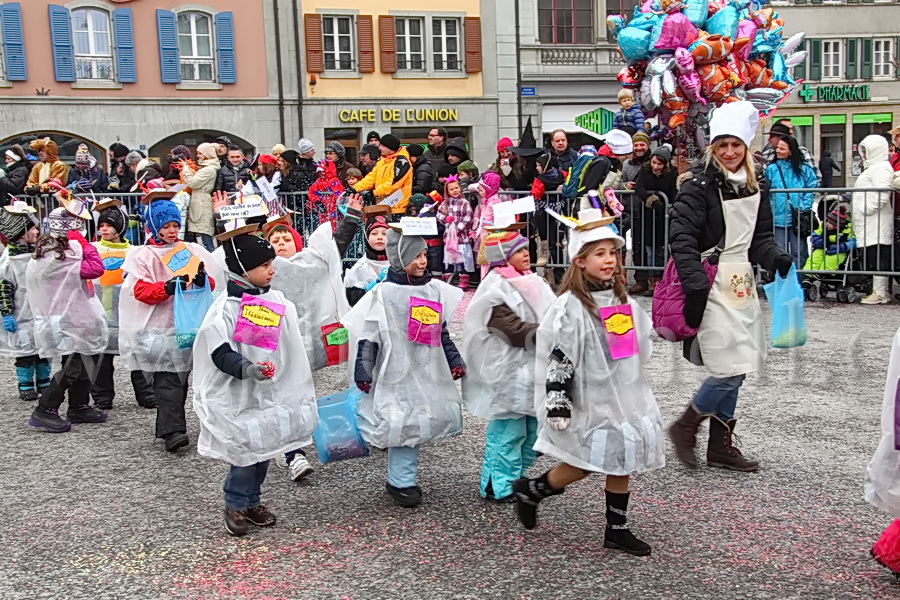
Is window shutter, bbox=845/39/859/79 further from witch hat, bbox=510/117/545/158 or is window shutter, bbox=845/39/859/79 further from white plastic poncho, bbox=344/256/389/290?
white plastic poncho, bbox=344/256/389/290

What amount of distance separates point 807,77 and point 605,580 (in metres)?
36.9

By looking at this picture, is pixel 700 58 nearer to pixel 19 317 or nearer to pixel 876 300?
pixel 876 300

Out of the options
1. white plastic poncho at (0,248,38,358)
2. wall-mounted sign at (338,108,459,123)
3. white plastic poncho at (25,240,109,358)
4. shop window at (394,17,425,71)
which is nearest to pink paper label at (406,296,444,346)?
white plastic poncho at (25,240,109,358)

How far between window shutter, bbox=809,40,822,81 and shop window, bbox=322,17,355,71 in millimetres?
17880

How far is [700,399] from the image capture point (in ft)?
18.1

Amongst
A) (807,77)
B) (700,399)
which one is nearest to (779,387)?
(700,399)

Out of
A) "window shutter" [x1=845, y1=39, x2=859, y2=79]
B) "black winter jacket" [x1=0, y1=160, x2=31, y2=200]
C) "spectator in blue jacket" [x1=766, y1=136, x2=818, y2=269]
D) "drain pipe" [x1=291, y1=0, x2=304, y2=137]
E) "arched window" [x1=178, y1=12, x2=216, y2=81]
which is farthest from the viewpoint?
"window shutter" [x1=845, y1=39, x2=859, y2=79]

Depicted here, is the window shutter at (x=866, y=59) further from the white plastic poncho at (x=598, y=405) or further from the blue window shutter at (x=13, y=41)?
the white plastic poncho at (x=598, y=405)

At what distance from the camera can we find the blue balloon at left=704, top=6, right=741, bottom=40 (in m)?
11.2

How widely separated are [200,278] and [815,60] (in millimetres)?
35181

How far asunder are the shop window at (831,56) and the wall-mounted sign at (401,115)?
51.8ft

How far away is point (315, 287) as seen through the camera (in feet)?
20.9

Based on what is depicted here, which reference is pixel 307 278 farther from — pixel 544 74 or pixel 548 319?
pixel 544 74

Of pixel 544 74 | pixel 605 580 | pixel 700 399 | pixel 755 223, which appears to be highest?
pixel 544 74
